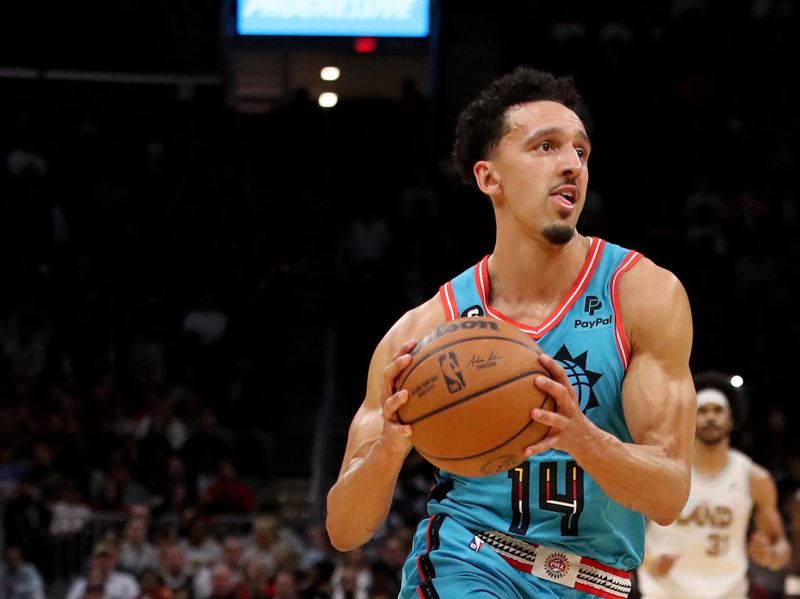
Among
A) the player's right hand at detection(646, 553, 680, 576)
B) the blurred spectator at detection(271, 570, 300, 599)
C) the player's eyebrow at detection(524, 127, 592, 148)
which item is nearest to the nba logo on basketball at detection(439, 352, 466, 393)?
the player's eyebrow at detection(524, 127, 592, 148)

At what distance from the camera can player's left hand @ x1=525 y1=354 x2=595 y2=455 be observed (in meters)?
3.48

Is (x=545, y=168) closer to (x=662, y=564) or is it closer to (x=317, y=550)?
(x=662, y=564)

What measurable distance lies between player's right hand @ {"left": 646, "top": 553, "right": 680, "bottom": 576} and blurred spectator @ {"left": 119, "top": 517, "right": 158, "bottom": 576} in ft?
14.9

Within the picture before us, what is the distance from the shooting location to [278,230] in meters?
17.1

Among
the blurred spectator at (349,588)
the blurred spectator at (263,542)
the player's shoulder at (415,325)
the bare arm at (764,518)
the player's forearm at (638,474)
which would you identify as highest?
the player's shoulder at (415,325)

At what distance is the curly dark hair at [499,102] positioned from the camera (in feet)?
14.6

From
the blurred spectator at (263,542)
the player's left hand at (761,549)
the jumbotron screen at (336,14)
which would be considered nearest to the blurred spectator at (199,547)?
the blurred spectator at (263,542)

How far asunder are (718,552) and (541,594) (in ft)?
14.9

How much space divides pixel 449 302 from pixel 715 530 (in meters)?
4.47

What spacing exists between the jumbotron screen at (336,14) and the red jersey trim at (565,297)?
13965 mm

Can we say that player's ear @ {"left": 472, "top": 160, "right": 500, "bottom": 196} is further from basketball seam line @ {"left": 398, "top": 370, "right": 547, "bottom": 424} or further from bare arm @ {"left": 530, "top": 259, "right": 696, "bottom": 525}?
basketball seam line @ {"left": 398, "top": 370, "right": 547, "bottom": 424}

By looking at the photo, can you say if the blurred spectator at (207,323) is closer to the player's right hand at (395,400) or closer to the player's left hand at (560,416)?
the player's right hand at (395,400)

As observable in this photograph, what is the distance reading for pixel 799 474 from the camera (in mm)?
12195

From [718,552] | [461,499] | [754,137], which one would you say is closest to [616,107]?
[754,137]
